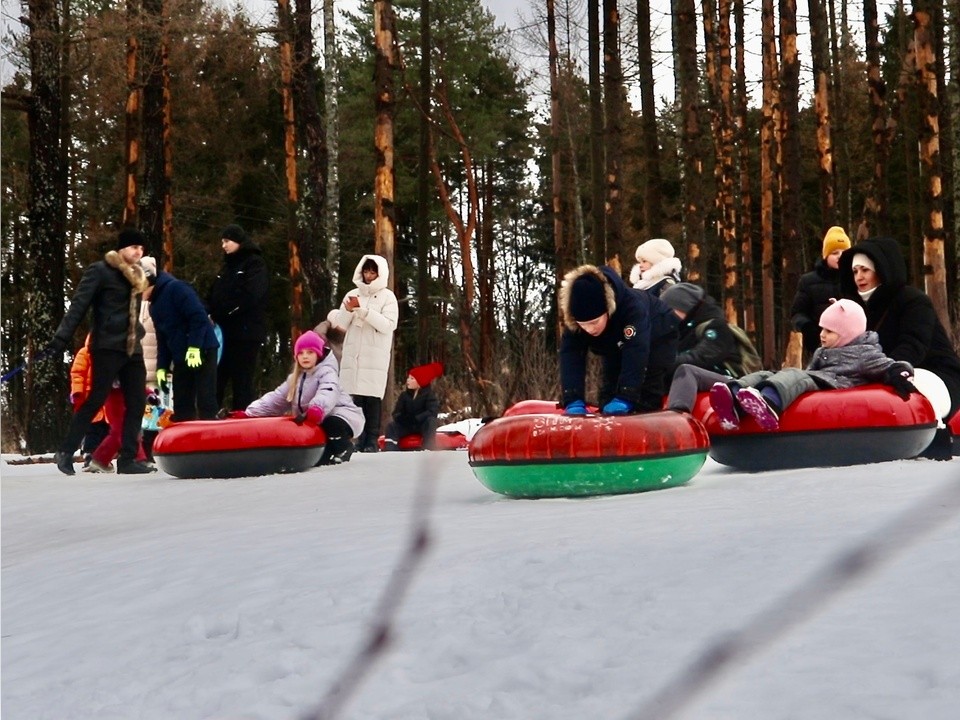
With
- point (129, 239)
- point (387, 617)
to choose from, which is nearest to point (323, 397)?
point (129, 239)

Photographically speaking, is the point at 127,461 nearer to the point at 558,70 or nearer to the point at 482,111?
the point at 558,70

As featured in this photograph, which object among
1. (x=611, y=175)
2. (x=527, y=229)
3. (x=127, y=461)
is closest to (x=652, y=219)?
Result: (x=611, y=175)

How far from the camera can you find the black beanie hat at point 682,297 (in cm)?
692

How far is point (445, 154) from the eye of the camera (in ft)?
97.3

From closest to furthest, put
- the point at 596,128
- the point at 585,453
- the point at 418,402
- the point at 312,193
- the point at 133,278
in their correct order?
the point at 585,453
the point at 133,278
the point at 418,402
the point at 312,193
the point at 596,128

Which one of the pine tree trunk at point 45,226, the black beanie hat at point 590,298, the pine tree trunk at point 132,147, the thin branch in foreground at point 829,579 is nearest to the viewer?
the thin branch in foreground at point 829,579

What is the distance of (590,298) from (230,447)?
9.77ft

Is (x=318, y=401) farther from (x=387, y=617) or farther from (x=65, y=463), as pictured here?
(x=387, y=617)

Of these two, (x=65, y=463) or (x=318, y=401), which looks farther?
(x=65, y=463)

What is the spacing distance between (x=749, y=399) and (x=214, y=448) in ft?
11.6

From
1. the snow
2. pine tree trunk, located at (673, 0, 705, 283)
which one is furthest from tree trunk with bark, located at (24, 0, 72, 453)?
the snow

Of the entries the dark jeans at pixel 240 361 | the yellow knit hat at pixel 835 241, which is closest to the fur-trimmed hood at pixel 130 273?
the dark jeans at pixel 240 361

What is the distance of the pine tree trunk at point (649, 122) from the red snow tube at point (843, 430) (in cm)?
1136

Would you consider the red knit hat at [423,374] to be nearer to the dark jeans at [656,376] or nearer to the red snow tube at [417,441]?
the red snow tube at [417,441]
